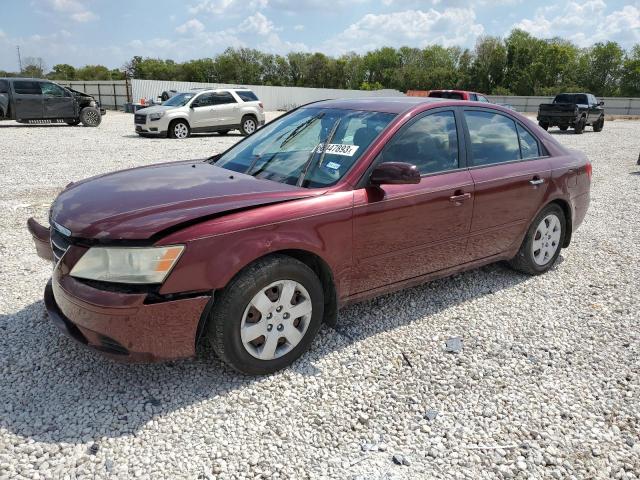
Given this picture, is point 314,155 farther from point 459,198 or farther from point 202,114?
point 202,114

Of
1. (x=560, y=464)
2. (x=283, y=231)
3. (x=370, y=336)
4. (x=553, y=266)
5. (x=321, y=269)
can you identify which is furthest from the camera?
(x=553, y=266)

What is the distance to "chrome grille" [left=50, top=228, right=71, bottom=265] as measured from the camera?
2779 mm

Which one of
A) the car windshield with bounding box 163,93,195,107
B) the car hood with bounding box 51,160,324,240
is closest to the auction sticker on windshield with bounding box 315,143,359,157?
the car hood with bounding box 51,160,324,240

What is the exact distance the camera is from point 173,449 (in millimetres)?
2461

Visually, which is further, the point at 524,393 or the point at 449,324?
the point at 449,324

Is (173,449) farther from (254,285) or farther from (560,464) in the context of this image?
(560,464)

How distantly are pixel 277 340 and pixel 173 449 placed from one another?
0.85m

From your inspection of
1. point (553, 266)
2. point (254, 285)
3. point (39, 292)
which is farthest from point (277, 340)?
point (553, 266)

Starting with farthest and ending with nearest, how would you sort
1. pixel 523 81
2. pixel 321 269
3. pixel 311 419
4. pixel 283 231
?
pixel 523 81
pixel 321 269
pixel 283 231
pixel 311 419

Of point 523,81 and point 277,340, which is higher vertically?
point 523,81

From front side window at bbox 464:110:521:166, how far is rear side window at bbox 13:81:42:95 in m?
18.0

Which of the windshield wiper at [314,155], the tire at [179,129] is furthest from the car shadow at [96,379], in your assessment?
the tire at [179,129]

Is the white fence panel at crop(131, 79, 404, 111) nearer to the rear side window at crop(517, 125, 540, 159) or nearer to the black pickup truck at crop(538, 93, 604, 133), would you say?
the black pickup truck at crop(538, 93, 604, 133)

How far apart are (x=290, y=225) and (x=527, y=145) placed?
8.83ft
